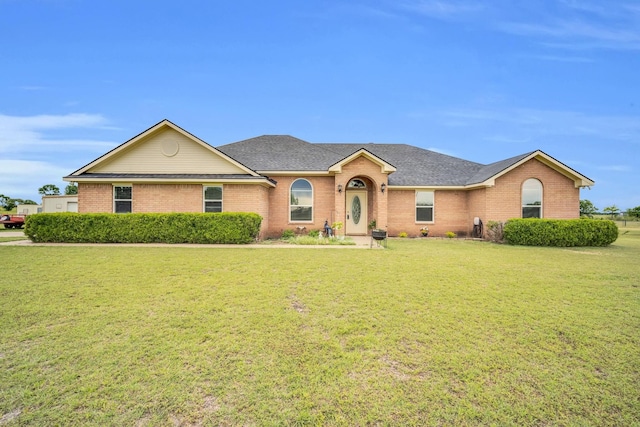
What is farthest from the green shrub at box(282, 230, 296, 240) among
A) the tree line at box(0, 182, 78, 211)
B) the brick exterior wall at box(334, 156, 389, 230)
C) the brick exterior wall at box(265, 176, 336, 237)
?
the tree line at box(0, 182, 78, 211)

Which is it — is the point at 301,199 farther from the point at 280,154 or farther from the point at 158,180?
the point at 158,180

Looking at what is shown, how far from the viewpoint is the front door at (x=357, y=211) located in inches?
747

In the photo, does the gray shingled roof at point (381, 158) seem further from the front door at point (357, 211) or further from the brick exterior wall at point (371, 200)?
the front door at point (357, 211)

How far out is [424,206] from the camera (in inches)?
742

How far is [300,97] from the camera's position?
105ft

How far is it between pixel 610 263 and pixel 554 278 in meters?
4.19

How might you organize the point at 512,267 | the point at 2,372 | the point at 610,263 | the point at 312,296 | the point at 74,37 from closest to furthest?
the point at 2,372
the point at 312,296
the point at 512,267
the point at 610,263
the point at 74,37

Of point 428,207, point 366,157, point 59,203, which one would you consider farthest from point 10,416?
point 59,203

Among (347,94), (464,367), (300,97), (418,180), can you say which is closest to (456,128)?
(347,94)

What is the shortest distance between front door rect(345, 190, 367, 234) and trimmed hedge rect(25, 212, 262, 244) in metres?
7.33

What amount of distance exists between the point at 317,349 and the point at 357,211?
1568 cm

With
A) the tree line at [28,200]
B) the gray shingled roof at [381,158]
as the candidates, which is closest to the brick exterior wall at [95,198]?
the gray shingled roof at [381,158]

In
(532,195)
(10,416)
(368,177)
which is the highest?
(368,177)

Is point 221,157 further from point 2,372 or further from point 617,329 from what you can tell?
point 617,329
